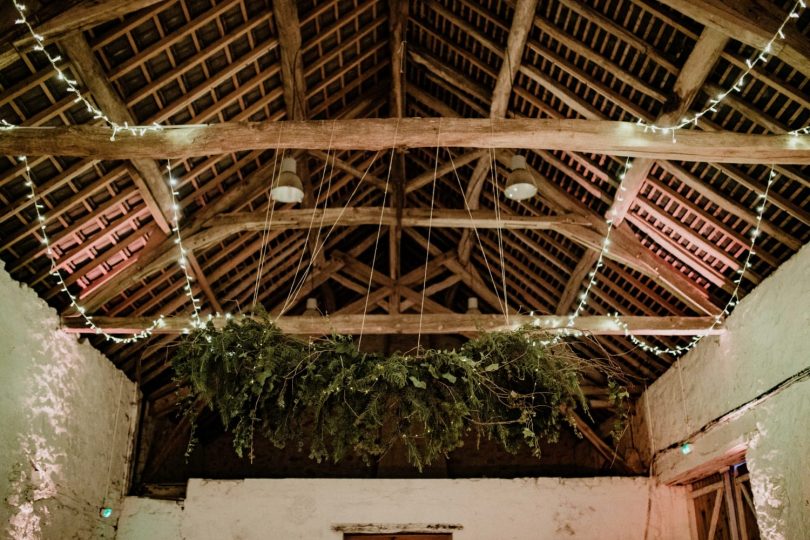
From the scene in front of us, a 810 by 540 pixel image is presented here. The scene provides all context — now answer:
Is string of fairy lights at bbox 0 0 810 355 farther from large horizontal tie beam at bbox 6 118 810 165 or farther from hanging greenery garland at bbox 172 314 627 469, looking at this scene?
hanging greenery garland at bbox 172 314 627 469

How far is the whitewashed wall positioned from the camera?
4.69 metres

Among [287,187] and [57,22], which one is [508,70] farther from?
[57,22]

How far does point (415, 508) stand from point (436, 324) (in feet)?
7.50

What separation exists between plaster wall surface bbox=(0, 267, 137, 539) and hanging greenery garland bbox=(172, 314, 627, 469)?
266 cm

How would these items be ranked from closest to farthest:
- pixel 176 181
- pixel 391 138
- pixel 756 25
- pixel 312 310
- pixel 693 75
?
pixel 756 25 → pixel 391 138 → pixel 693 75 → pixel 176 181 → pixel 312 310

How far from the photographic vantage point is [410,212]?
7.23m

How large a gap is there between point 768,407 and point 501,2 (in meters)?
3.97

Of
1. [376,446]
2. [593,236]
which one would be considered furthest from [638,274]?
[376,446]

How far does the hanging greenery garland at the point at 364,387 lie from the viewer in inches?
138

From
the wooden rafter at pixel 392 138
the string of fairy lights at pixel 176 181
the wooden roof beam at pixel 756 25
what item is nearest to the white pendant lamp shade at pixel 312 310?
the string of fairy lights at pixel 176 181

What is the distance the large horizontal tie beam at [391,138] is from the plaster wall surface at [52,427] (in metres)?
1.84

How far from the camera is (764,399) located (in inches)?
203

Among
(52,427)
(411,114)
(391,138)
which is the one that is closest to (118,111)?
(391,138)

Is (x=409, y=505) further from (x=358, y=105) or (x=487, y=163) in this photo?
(x=358, y=105)
